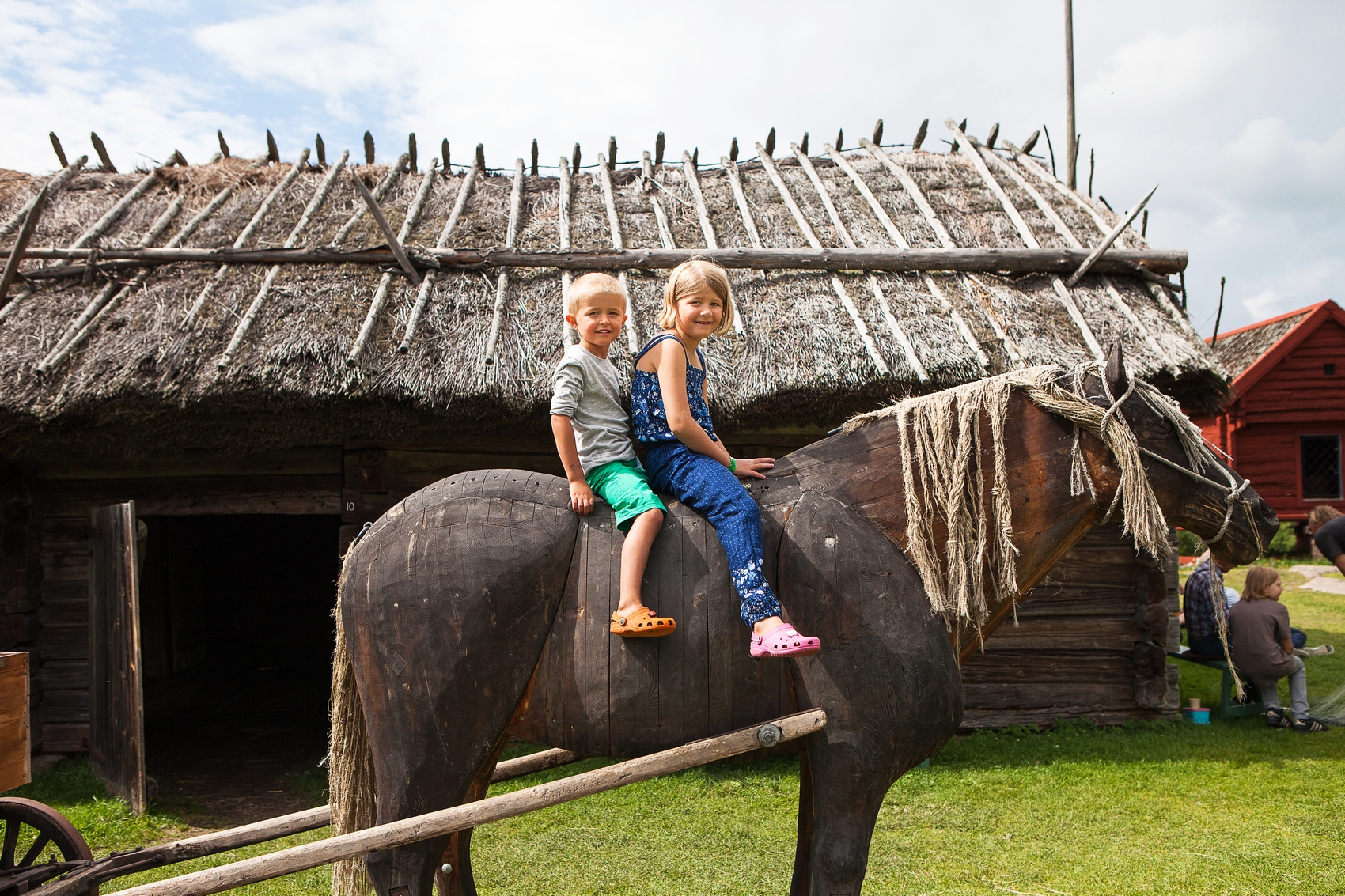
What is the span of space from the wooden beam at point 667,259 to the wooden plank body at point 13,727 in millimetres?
3806

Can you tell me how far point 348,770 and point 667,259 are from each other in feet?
14.5

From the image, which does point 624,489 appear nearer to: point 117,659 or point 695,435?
point 695,435

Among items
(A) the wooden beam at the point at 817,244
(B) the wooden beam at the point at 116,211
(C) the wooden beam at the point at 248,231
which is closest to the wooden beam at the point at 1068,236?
(A) the wooden beam at the point at 817,244

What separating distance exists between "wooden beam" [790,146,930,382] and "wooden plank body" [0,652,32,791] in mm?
4823

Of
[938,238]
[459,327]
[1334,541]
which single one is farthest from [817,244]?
[1334,541]

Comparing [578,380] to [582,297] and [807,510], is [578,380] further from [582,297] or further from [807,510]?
[807,510]

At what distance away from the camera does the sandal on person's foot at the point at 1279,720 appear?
258 inches

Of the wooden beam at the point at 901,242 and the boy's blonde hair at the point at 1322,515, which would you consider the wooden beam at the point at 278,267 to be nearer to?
the wooden beam at the point at 901,242

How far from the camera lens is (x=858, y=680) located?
2.27m

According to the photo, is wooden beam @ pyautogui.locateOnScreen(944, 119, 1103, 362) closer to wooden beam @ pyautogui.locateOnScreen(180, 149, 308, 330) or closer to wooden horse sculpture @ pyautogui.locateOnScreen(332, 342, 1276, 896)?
wooden horse sculpture @ pyautogui.locateOnScreen(332, 342, 1276, 896)

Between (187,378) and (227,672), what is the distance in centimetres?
659

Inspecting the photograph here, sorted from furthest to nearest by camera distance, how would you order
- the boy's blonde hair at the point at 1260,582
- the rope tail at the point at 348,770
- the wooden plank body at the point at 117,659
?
the boy's blonde hair at the point at 1260,582 → the wooden plank body at the point at 117,659 → the rope tail at the point at 348,770

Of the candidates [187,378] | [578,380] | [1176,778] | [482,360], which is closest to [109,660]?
[187,378]

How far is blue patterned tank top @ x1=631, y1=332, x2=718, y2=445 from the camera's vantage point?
2.53 metres
